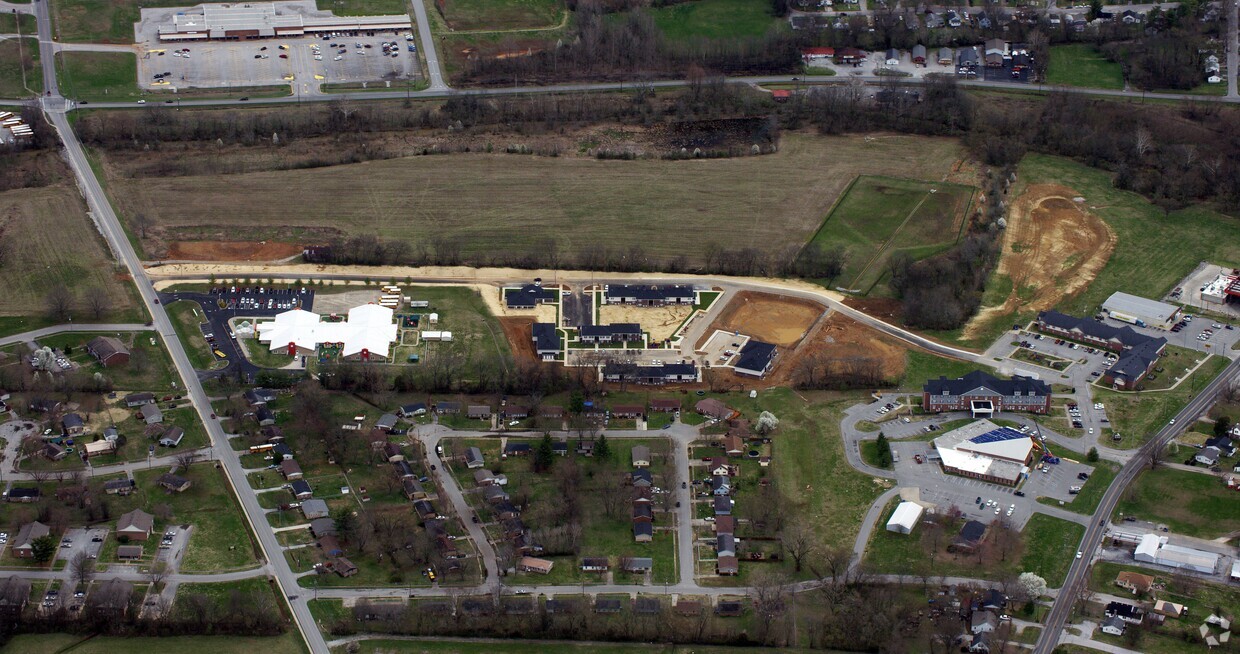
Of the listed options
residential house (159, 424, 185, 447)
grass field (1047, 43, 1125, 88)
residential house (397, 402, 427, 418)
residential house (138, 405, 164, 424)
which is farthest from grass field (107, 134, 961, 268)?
residential house (159, 424, 185, 447)

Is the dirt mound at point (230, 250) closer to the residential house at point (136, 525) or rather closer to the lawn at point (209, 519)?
the lawn at point (209, 519)

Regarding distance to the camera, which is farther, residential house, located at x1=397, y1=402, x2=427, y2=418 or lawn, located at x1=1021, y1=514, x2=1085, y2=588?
residential house, located at x1=397, y1=402, x2=427, y2=418

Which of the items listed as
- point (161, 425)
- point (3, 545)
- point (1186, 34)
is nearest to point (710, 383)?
point (161, 425)

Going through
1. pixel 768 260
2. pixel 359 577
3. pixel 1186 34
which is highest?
pixel 1186 34

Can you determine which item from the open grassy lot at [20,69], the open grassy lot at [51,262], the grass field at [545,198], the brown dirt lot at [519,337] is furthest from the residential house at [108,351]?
the open grassy lot at [20,69]

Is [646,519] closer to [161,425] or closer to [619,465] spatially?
[619,465]

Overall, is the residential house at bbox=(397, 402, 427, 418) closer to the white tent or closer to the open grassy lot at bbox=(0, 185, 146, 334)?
the open grassy lot at bbox=(0, 185, 146, 334)
